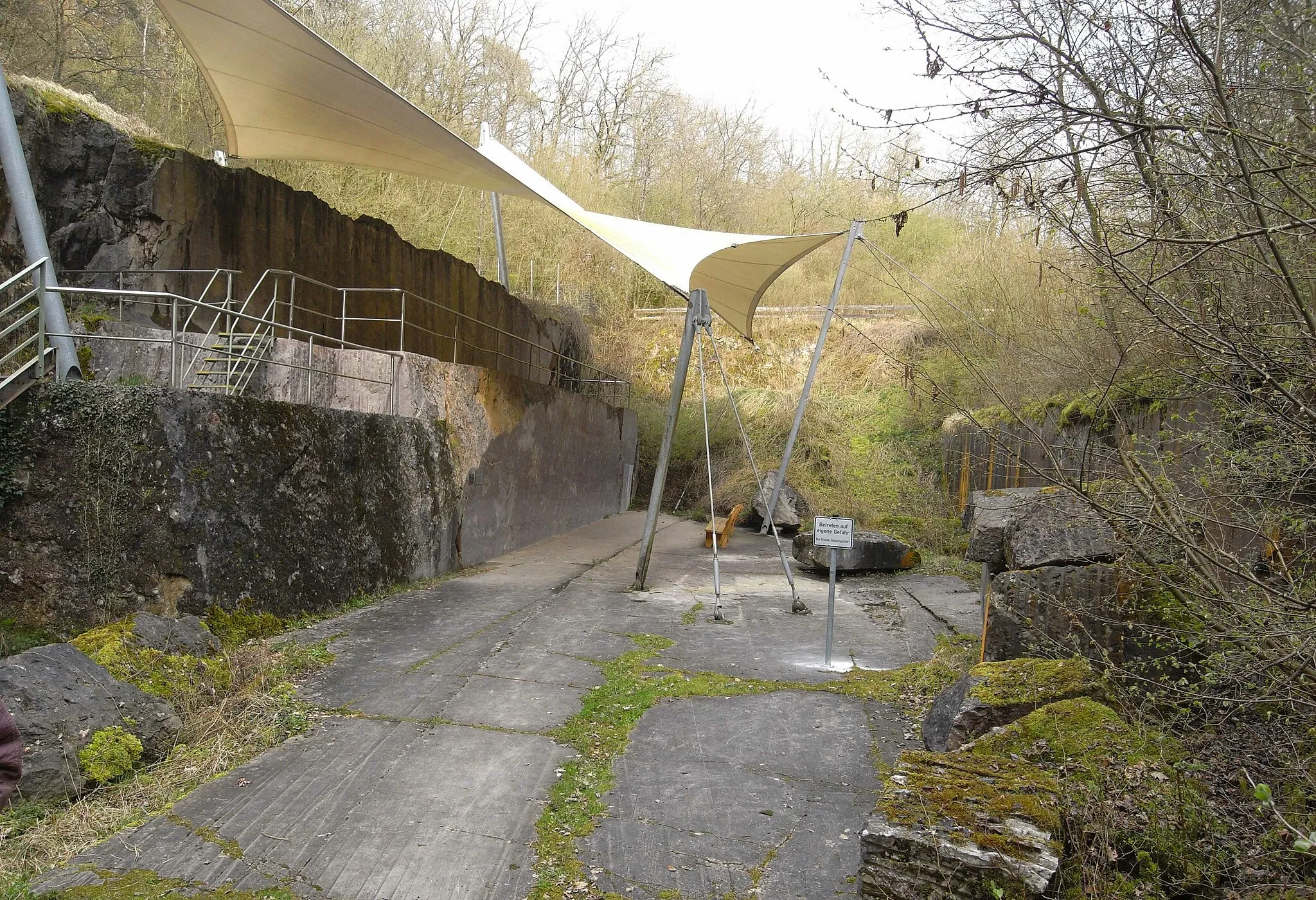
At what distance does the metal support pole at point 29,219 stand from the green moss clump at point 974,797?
534 centimetres

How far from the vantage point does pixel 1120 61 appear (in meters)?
4.17

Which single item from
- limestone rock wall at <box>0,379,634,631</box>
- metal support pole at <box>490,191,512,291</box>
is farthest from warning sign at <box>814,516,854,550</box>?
metal support pole at <box>490,191,512,291</box>

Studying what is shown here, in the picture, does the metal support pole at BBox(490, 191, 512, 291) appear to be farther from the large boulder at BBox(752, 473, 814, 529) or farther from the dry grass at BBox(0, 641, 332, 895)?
the dry grass at BBox(0, 641, 332, 895)

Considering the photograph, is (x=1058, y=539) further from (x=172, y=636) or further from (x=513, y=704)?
(x=172, y=636)

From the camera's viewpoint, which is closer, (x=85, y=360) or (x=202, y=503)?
(x=202, y=503)

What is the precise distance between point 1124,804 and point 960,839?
0.78 m

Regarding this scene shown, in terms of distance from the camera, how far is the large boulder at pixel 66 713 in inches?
143

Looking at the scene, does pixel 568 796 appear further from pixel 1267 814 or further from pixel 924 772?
pixel 1267 814

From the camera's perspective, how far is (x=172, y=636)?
492cm

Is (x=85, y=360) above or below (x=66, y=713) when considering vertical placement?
above

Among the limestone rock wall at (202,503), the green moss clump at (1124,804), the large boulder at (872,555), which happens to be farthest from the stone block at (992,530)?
the limestone rock wall at (202,503)

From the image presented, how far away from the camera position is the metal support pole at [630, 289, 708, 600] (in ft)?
28.1

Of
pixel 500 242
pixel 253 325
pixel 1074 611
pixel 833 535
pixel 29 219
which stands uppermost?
pixel 500 242

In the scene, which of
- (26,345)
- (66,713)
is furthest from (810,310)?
(66,713)
